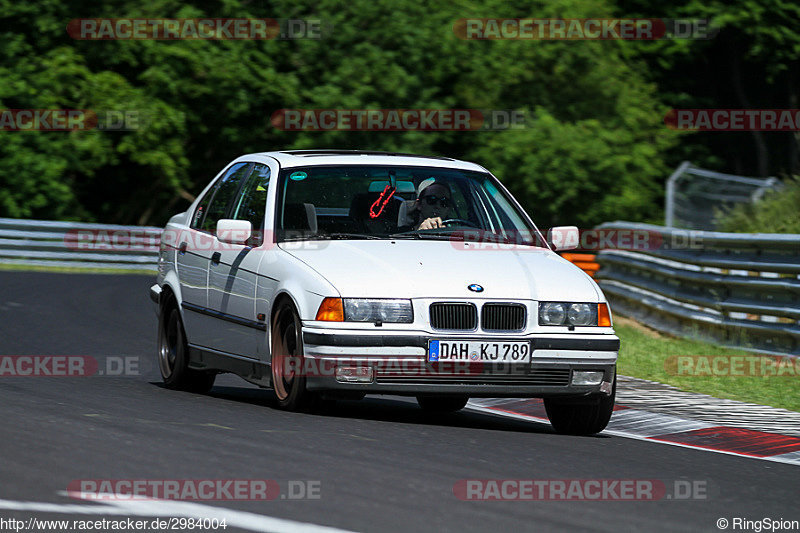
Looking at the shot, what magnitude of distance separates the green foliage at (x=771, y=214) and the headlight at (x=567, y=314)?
1027 centimetres

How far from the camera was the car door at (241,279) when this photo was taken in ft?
31.0

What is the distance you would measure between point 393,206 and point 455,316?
60.0 inches

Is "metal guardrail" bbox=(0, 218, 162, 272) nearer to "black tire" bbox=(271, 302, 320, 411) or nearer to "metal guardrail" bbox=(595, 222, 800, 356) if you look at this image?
"metal guardrail" bbox=(595, 222, 800, 356)

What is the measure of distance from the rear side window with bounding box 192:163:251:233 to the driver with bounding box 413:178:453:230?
134cm

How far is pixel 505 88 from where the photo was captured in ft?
126

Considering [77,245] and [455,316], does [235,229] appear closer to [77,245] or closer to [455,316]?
[455,316]

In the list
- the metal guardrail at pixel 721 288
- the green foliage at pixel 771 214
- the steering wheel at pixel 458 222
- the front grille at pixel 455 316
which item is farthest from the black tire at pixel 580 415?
the green foliage at pixel 771 214

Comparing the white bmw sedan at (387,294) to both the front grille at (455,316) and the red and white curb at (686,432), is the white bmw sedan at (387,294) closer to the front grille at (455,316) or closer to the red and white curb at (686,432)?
the front grille at (455,316)

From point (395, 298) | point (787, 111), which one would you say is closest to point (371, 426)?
point (395, 298)

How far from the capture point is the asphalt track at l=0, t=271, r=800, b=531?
5.92m

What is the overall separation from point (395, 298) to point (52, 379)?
11.0 feet

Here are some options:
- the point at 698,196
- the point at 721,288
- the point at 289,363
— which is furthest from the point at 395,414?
the point at 698,196

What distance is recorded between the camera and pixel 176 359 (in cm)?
1075

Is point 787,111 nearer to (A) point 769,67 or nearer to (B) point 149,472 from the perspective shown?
(A) point 769,67
